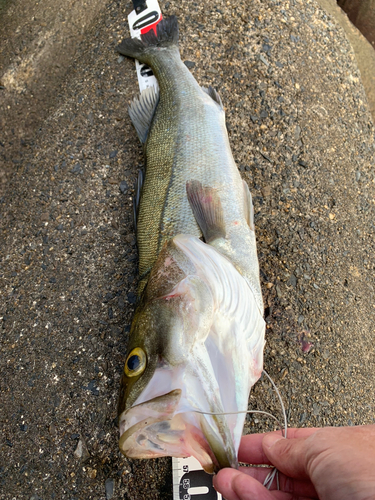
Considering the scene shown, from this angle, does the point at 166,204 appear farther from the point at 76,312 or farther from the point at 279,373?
the point at 279,373

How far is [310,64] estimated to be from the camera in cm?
317

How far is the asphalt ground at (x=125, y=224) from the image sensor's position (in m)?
2.34

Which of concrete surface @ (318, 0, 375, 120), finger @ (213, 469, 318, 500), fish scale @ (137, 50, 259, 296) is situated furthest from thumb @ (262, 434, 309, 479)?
concrete surface @ (318, 0, 375, 120)

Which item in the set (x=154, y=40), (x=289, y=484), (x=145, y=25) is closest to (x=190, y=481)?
(x=289, y=484)

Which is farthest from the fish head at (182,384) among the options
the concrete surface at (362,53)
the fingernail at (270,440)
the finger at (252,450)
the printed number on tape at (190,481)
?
the concrete surface at (362,53)

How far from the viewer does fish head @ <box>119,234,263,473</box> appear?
1409 millimetres

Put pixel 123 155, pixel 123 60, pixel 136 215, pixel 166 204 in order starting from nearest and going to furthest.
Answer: pixel 166 204, pixel 136 215, pixel 123 155, pixel 123 60

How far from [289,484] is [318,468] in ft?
1.57

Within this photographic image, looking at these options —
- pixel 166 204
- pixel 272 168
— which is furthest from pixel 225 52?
pixel 166 204

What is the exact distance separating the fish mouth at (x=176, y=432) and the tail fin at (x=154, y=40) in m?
2.91

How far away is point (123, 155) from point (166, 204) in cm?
98

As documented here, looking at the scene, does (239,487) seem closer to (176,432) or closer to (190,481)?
(176,432)

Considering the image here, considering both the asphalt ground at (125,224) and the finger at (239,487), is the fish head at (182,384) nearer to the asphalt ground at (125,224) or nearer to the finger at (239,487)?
the finger at (239,487)

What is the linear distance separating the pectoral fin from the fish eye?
2.55ft
